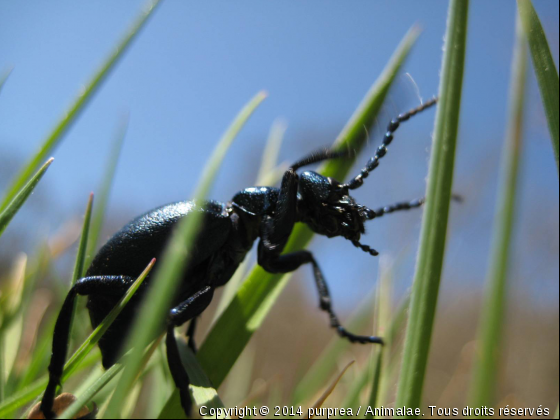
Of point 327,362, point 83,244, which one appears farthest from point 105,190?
point 327,362

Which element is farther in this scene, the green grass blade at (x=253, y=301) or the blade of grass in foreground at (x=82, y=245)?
the green grass blade at (x=253, y=301)

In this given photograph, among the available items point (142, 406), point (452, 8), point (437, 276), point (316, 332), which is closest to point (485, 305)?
point (437, 276)

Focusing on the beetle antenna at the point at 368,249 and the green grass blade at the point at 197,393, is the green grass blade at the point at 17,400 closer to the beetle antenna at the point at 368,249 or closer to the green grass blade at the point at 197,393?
the green grass blade at the point at 197,393

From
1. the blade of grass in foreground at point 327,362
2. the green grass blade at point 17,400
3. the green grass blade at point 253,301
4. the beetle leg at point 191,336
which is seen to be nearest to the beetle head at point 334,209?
the green grass blade at point 253,301

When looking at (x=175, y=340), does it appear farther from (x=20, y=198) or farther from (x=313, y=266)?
(x=313, y=266)

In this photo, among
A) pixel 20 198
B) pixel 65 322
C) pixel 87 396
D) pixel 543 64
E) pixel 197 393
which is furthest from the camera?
pixel 65 322

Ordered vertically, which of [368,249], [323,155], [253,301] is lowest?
[253,301]

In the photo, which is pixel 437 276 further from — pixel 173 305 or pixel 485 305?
pixel 173 305

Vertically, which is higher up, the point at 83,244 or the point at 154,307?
the point at 154,307

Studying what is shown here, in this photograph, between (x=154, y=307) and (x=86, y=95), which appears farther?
(x=86, y=95)
